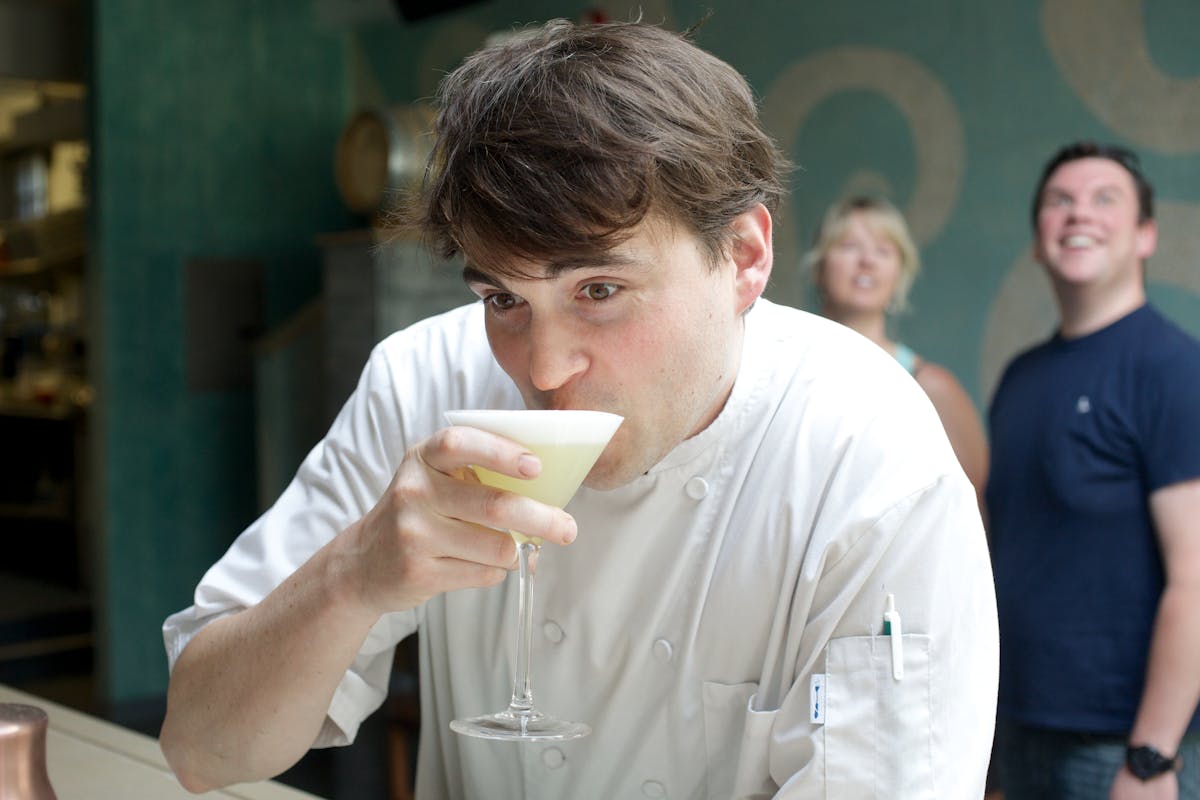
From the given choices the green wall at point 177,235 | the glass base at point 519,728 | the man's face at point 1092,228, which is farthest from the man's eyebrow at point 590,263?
the green wall at point 177,235

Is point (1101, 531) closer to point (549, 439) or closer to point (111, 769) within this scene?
point (549, 439)

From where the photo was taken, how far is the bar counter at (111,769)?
158 centimetres

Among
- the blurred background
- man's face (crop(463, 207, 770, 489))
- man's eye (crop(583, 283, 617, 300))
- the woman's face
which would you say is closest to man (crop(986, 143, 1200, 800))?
the woman's face

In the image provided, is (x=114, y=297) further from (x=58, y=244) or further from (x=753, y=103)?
(x=753, y=103)

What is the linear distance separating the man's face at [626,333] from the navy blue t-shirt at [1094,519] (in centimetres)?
145

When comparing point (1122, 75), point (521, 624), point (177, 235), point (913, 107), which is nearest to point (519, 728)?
point (521, 624)

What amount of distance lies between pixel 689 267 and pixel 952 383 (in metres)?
2.12

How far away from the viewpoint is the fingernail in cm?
110

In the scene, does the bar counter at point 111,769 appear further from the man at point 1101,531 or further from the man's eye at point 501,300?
the man at point 1101,531

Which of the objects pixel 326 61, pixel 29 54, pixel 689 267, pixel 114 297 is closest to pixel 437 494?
pixel 689 267

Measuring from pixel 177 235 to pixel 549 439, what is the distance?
523cm

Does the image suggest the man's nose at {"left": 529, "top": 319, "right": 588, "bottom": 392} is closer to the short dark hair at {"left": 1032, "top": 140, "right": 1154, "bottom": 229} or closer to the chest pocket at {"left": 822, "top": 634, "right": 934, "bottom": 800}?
the chest pocket at {"left": 822, "top": 634, "right": 934, "bottom": 800}

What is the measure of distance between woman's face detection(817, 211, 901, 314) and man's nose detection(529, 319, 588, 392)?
2.06 metres

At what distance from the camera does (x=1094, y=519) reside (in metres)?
2.55
